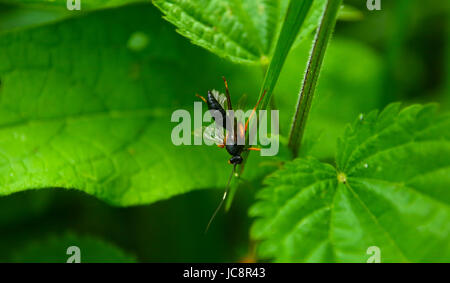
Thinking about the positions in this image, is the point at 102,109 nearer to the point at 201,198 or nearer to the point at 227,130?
the point at 227,130

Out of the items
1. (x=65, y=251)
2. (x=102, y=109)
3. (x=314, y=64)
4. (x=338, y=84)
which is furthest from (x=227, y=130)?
(x=338, y=84)

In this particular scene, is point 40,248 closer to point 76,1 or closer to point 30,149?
point 30,149

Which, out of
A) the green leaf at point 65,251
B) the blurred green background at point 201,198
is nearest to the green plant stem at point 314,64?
the blurred green background at point 201,198

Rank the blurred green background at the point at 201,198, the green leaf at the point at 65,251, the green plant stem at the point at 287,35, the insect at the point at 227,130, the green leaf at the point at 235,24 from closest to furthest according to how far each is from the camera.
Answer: the green plant stem at the point at 287,35 < the insect at the point at 227,130 < the green leaf at the point at 235,24 < the green leaf at the point at 65,251 < the blurred green background at the point at 201,198

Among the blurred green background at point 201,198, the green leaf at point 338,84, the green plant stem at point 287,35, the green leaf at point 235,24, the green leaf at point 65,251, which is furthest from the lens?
the green leaf at point 338,84

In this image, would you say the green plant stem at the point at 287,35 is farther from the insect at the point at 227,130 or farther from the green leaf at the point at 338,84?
the green leaf at the point at 338,84

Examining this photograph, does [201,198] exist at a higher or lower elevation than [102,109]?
lower
